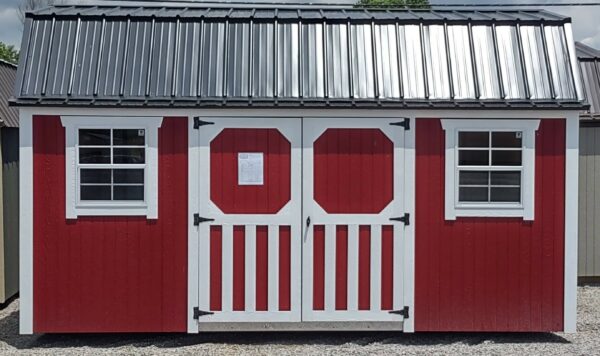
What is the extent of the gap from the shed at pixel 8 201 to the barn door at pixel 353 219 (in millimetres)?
4075

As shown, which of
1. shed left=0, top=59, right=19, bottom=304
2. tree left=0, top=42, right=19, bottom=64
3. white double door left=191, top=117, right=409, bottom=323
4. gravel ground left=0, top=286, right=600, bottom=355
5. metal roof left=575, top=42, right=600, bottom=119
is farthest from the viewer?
tree left=0, top=42, right=19, bottom=64

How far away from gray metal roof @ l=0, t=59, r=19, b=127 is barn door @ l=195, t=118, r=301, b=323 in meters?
3.23

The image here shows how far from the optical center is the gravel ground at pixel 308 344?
7438 millimetres

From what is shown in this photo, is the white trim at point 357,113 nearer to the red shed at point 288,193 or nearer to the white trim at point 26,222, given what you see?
the red shed at point 288,193

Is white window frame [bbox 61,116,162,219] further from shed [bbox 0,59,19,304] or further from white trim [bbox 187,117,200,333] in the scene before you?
shed [bbox 0,59,19,304]

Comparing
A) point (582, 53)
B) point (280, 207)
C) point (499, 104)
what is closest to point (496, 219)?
point (499, 104)

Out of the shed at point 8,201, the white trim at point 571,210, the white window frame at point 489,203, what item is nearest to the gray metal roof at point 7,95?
the shed at point 8,201

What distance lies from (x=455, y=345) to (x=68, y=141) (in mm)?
4303

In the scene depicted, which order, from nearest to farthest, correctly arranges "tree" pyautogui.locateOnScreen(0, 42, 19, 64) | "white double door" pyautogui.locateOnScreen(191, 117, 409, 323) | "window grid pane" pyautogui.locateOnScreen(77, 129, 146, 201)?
"window grid pane" pyautogui.locateOnScreen(77, 129, 146, 201)
"white double door" pyautogui.locateOnScreen(191, 117, 409, 323)
"tree" pyautogui.locateOnScreen(0, 42, 19, 64)

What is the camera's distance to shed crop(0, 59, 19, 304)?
9.45 meters

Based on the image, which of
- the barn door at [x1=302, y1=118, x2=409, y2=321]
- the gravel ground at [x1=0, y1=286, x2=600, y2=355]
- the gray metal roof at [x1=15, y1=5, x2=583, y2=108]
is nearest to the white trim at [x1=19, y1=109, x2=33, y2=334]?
the gray metal roof at [x1=15, y1=5, x2=583, y2=108]

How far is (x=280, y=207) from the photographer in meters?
7.67

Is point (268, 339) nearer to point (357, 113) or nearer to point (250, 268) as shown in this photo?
point (250, 268)

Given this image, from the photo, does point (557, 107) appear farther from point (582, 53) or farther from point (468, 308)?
point (582, 53)
